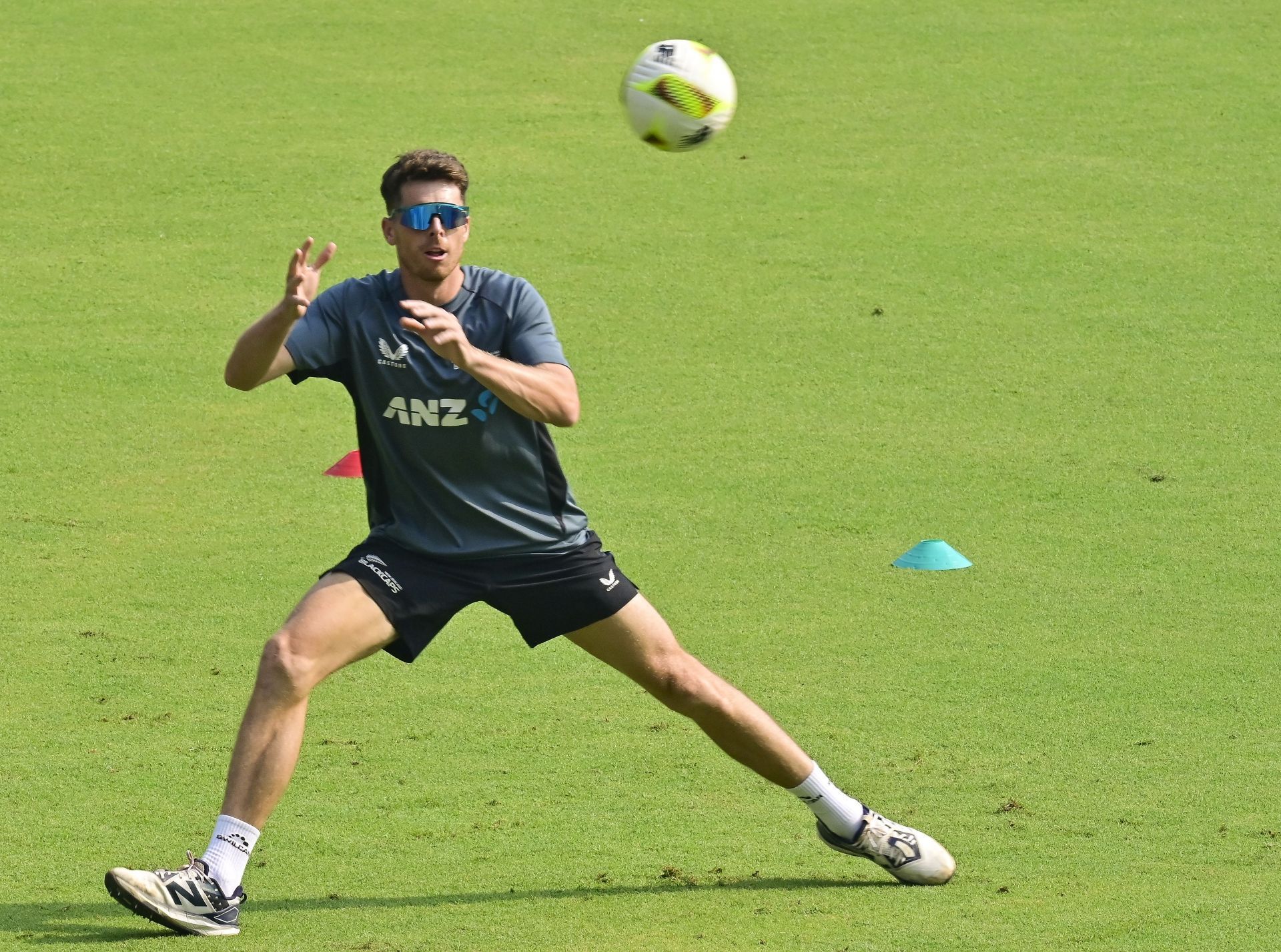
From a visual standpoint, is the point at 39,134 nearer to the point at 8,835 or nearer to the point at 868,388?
the point at 868,388

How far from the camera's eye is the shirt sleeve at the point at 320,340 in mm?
6062

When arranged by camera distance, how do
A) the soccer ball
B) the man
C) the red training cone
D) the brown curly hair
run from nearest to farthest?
the man → the brown curly hair → the soccer ball → the red training cone

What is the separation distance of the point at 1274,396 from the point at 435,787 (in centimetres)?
657

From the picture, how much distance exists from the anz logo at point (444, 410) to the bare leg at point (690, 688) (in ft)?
2.46

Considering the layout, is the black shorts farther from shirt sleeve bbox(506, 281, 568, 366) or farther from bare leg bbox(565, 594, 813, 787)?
shirt sleeve bbox(506, 281, 568, 366)

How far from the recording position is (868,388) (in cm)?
1162

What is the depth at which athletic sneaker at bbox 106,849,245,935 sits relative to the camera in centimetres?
560

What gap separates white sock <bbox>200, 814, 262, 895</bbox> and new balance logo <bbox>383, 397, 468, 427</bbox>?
4.29 feet

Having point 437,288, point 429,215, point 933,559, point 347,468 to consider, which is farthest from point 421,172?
point 347,468

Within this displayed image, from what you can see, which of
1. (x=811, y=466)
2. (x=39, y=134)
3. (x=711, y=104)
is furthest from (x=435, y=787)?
(x=39, y=134)

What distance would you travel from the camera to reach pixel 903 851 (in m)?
6.18

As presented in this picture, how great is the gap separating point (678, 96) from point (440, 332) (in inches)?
112

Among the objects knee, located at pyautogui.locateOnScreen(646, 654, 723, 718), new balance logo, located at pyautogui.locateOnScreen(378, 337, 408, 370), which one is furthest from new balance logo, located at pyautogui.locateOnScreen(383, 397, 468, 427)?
knee, located at pyautogui.locateOnScreen(646, 654, 723, 718)

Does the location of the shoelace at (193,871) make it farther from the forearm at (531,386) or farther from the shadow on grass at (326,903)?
the forearm at (531,386)
